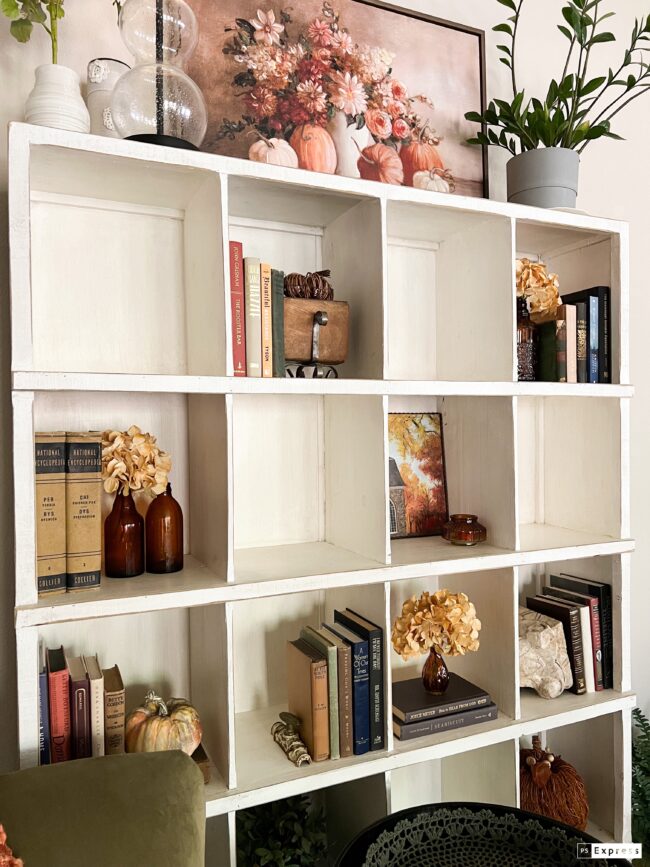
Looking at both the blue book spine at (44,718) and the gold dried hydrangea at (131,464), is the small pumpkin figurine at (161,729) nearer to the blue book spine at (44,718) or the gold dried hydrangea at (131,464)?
the blue book spine at (44,718)

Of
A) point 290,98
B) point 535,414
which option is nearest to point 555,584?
point 535,414

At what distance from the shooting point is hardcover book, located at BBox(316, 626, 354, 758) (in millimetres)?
1411

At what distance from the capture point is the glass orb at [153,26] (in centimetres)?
130

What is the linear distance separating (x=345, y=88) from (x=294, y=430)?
0.87 metres

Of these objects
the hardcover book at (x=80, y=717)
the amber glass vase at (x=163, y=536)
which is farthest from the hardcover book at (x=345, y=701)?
the hardcover book at (x=80, y=717)

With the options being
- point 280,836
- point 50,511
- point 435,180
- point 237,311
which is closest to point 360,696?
point 280,836

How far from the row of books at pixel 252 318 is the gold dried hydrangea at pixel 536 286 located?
654 millimetres

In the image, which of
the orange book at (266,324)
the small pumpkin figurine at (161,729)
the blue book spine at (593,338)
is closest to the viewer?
the small pumpkin figurine at (161,729)

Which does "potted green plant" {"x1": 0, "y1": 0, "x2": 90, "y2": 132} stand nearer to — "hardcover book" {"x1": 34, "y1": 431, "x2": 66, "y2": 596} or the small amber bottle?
"hardcover book" {"x1": 34, "y1": 431, "x2": 66, "y2": 596}

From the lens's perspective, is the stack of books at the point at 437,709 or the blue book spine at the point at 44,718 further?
the stack of books at the point at 437,709

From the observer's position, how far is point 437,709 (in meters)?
1.54

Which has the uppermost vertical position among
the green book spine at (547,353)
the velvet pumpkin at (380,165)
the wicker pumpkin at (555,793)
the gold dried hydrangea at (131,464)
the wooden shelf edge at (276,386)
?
the velvet pumpkin at (380,165)

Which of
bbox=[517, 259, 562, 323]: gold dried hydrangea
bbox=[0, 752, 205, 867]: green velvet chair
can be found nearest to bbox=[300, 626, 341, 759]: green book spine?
bbox=[0, 752, 205, 867]: green velvet chair

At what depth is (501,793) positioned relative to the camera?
5.36ft
